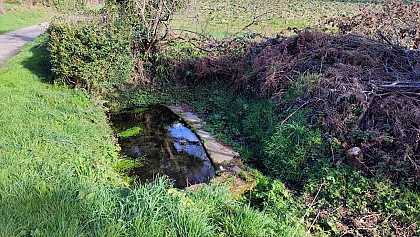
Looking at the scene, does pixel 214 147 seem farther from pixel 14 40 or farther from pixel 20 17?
pixel 20 17

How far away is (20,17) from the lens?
1989 cm

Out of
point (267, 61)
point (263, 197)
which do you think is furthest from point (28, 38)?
point (263, 197)

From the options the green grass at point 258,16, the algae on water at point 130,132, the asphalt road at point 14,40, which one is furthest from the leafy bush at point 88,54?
the asphalt road at point 14,40

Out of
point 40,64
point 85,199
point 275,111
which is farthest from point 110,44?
point 85,199

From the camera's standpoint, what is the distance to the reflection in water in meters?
5.50

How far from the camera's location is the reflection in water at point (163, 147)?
216 inches

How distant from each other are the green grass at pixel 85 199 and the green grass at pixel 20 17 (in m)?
13.3

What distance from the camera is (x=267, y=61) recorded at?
7438 mm

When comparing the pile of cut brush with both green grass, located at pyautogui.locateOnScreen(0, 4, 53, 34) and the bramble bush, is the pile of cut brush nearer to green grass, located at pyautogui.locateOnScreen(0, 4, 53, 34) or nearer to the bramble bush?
the bramble bush

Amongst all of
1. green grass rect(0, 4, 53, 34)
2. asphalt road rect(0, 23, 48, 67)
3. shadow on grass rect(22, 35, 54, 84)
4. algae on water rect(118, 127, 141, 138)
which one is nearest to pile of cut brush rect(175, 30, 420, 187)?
algae on water rect(118, 127, 141, 138)

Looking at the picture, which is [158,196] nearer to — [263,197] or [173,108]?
[263,197]

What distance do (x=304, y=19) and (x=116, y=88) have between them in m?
11.1

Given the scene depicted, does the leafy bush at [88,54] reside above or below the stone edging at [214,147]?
above

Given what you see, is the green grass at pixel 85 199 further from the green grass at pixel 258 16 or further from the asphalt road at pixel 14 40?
the green grass at pixel 258 16
